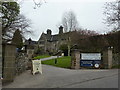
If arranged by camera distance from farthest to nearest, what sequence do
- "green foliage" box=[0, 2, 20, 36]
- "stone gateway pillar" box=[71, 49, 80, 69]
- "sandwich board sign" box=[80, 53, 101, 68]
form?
"green foliage" box=[0, 2, 20, 36]
"sandwich board sign" box=[80, 53, 101, 68]
"stone gateway pillar" box=[71, 49, 80, 69]

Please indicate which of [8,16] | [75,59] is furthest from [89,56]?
[8,16]

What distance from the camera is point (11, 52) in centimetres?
1043

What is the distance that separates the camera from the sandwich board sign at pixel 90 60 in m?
17.9

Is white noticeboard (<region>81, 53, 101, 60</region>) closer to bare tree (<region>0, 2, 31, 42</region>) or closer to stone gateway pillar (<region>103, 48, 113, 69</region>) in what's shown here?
stone gateway pillar (<region>103, 48, 113, 69</region>)

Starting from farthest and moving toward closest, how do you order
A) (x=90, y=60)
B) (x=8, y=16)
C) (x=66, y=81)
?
(x=8, y=16) < (x=90, y=60) < (x=66, y=81)

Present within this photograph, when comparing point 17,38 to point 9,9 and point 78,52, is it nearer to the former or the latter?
point 9,9

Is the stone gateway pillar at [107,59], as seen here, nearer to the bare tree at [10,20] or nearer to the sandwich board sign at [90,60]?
the sandwich board sign at [90,60]

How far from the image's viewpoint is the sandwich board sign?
1794cm

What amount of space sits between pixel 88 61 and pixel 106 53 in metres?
1.99

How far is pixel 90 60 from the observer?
18.0m

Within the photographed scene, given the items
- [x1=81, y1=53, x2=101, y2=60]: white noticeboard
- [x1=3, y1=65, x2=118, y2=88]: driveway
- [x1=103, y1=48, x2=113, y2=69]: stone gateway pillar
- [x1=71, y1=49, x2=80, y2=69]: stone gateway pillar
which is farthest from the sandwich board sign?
[x1=3, y1=65, x2=118, y2=88]: driveway

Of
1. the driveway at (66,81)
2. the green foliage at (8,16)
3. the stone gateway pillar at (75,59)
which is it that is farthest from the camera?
the green foliage at (8,16)

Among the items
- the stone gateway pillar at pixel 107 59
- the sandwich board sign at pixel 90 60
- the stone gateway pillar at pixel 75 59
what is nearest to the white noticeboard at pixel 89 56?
the sandwich board sign at pixel 90 60

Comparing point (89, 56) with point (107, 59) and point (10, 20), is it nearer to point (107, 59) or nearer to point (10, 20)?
point (107, 59)
